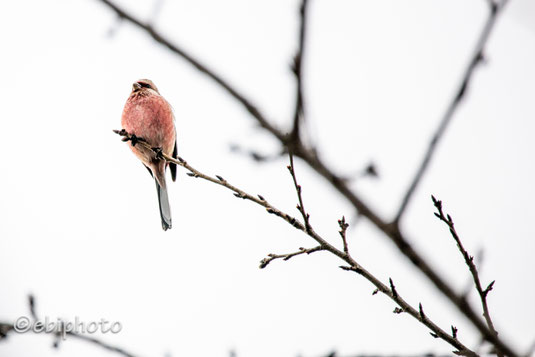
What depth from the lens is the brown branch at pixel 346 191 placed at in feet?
4.33

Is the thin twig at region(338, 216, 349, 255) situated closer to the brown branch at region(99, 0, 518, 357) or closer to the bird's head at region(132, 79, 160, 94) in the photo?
the brown branch at region(99, 0, 518, 357)

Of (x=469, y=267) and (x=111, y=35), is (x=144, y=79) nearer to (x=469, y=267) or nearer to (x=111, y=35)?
(x=111, y=35)

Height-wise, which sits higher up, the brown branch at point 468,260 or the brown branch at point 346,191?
the brown branch at point 468,260

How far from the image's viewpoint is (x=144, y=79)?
784 centimetres

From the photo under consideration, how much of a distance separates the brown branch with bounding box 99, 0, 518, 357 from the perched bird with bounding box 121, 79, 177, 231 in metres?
4.94

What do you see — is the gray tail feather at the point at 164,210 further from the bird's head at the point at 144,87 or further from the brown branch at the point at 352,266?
the brown branch at the point at 352,266

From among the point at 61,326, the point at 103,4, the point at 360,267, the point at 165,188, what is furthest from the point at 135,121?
the point at 103,4

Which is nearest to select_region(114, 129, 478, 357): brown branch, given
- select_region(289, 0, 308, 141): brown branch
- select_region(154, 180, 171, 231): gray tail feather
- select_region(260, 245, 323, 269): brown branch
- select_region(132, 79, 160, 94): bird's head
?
select_region(260, 245, 323, 269): brown branch

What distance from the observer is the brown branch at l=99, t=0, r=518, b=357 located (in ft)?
4.33

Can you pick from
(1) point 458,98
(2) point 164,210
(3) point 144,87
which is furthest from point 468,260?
(3) point 144,87

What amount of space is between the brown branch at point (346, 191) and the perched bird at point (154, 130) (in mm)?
4936

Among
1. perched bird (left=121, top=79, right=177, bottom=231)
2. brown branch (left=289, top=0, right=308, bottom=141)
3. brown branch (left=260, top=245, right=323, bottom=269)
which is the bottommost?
brown branch (left=289, top=0, right=308, bottom=141)

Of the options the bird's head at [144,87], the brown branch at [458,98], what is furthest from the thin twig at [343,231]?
the bird's head at [144,87]

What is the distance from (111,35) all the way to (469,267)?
169 cm
